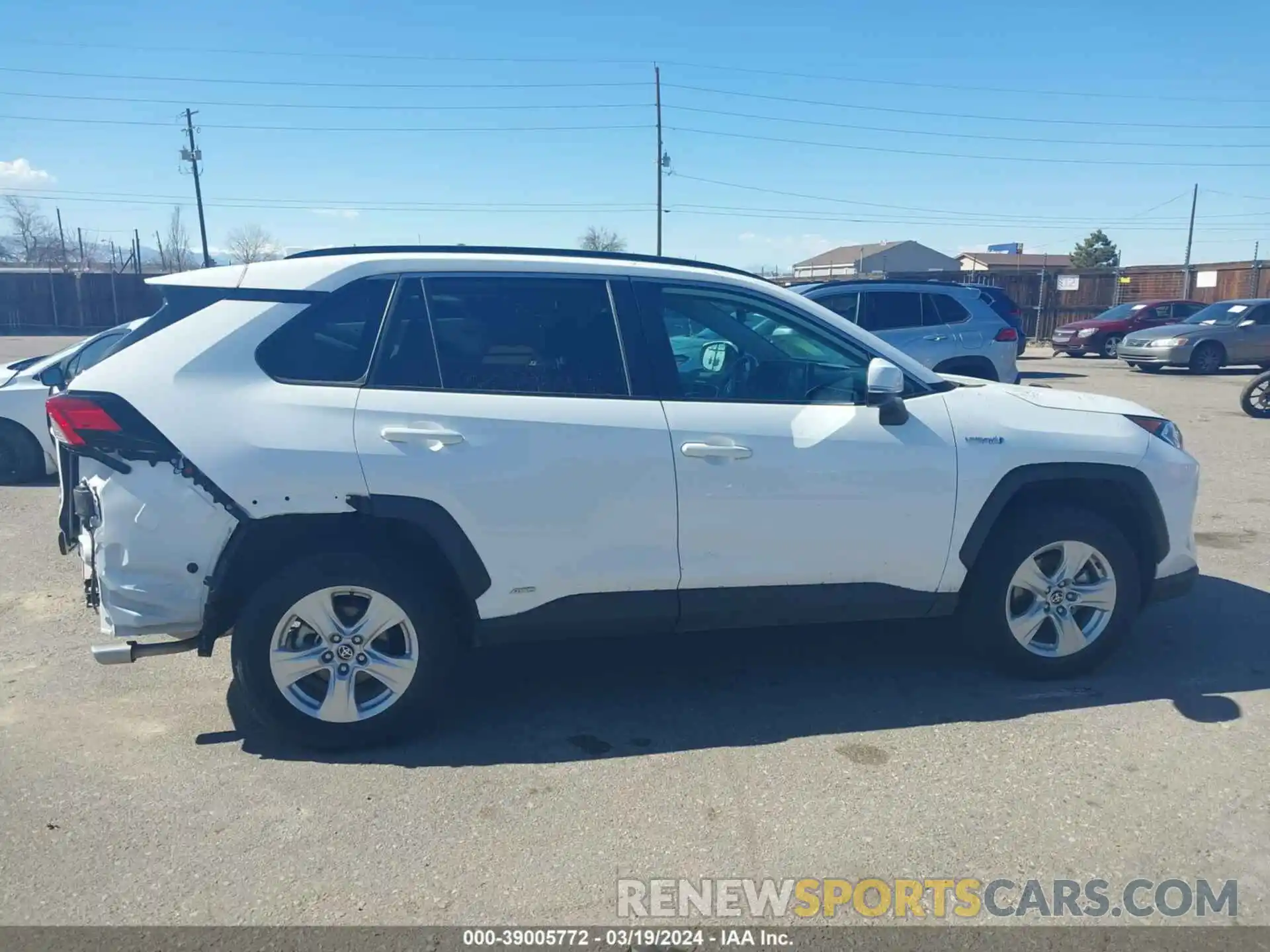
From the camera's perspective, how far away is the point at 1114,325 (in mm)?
24484

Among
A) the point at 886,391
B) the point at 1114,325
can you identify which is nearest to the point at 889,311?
the point at 886,391

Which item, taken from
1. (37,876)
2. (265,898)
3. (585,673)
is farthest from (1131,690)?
(37,876)

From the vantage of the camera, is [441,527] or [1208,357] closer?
[441,527]

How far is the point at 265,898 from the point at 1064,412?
3.80m

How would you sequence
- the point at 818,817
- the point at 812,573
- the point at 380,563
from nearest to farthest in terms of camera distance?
the point at 818,817, the point at 380,563, the point at 812,573

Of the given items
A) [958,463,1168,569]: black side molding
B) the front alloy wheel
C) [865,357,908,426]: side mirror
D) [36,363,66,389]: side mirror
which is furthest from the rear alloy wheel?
[36,363,66,389]: side mirror

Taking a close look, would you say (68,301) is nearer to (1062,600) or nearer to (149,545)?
(149,545)

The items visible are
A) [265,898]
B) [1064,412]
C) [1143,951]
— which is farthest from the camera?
[1064,412]

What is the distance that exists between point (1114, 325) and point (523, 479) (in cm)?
2490

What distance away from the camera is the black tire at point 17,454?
8.59 m

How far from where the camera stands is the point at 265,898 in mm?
2850

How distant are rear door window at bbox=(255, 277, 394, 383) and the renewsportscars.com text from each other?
7.12 feet

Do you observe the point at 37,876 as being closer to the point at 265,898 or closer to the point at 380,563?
the point at 265,898

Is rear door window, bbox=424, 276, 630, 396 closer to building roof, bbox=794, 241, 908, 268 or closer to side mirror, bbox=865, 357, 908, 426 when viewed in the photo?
side mirror, bbox=865, 357, 908, 426
